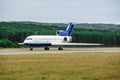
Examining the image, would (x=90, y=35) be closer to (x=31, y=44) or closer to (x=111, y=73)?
(x=31, y=44)

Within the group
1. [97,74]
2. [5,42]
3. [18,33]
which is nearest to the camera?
[97,74]

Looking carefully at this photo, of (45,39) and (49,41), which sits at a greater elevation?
(45,39)

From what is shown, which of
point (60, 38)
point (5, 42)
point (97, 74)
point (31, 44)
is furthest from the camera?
point (5, 42)

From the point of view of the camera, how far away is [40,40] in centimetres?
7250

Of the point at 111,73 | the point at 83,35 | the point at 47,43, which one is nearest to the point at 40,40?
the point at 47,43

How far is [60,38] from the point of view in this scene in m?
78.2

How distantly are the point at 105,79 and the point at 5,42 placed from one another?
72315 millimetres

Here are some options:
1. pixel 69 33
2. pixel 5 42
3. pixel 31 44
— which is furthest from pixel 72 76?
pixel 5 42

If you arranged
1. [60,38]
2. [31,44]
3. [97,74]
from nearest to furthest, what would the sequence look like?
[97,74], [31,44], [60,38]

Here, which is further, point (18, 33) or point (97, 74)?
point (18, 33)

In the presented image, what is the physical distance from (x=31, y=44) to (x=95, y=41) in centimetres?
6011

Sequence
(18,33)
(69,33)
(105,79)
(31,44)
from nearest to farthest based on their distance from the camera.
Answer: (105,79), (31,44), (69,33), (18,33)

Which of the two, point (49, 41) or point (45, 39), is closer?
point (45, 39)

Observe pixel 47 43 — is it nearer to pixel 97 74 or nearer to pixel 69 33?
pixel 69 33
